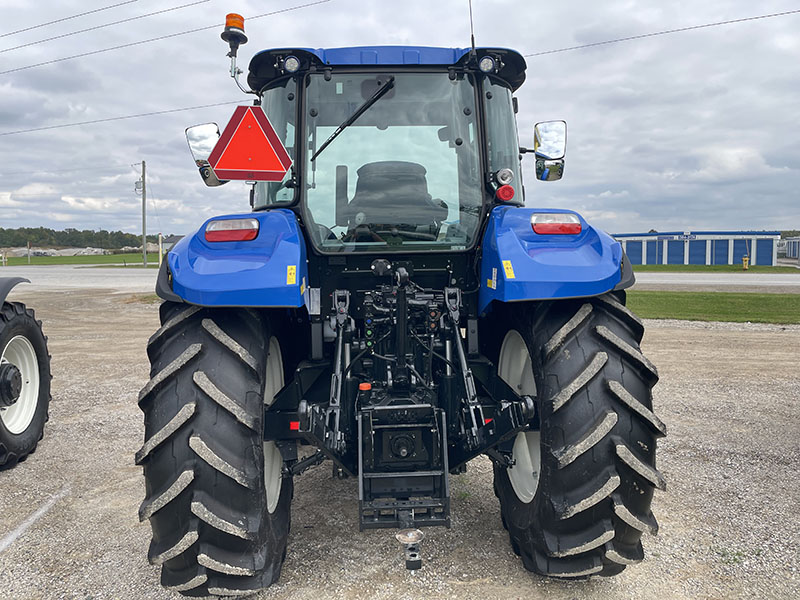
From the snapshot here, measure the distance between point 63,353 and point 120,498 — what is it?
6.60 metres

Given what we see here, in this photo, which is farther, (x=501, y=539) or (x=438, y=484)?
(x=501, y=539)

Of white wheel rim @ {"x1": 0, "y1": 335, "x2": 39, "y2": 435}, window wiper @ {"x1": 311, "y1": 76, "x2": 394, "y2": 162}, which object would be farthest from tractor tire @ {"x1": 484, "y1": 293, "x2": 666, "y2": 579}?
white wheel rim @ {"x1": 0, "y1": 335, "x2": 39, "y2": 435}

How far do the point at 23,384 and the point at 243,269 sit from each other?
356cm

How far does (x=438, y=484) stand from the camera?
2650mm

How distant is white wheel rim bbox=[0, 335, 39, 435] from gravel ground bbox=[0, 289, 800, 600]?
1.00ft

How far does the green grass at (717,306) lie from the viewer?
12522mm

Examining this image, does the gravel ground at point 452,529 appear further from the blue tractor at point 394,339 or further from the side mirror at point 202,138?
the side mirror at point 202,138

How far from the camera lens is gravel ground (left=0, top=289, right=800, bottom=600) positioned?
2.76m

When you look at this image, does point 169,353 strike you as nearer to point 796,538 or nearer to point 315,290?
point 315,290

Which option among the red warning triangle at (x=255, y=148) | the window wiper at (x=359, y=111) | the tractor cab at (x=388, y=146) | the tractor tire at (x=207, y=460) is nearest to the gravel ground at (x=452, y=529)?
the tractor tire at (x=207, y=460)

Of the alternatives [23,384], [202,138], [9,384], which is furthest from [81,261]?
[202,138]

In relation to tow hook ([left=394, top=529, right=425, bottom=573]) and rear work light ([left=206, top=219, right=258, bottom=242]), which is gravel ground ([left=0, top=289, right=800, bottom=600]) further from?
rear work light ([left=206, top=219, right=258, bottom=242])

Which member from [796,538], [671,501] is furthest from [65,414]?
[796,538]

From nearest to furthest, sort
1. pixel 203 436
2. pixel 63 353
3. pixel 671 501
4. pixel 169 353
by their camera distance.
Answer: pixel 203 436
pixel 169 353
pixel 671 501
pixel 63 353
